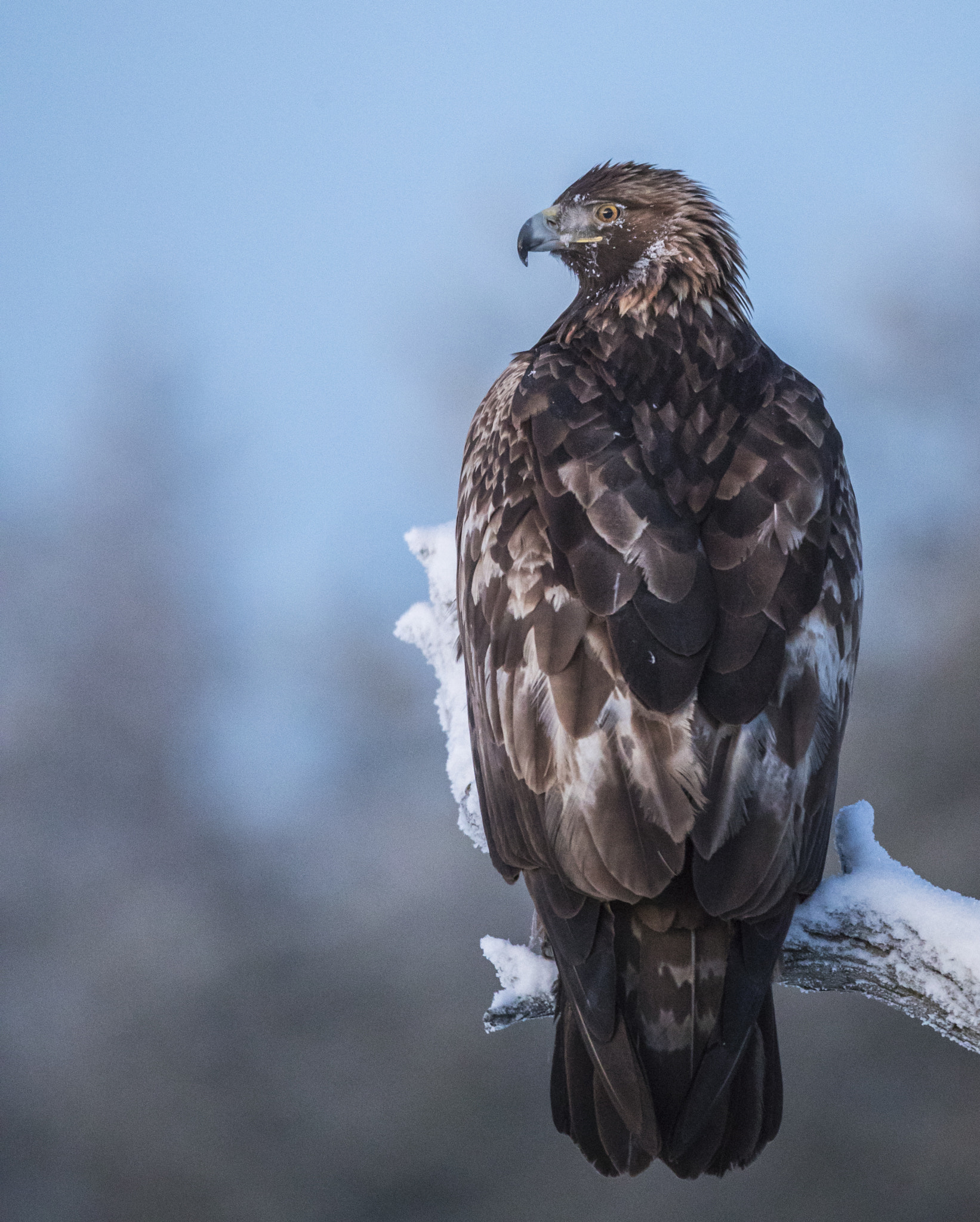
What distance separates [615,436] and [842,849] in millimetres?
1309

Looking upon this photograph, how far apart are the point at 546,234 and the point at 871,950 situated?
2.59 meters

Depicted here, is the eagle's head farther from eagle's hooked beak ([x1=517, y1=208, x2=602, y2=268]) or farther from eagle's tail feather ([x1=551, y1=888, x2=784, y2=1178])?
eagle's tail feather ([x1=551, y1=888, x2=784, y2=1178])

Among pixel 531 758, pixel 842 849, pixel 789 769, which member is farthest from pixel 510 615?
pixel 842 849

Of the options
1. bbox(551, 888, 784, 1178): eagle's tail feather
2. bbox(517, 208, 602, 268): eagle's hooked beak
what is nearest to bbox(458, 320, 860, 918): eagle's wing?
bbox(551, 888, 784, 1178): eagle's tail feather

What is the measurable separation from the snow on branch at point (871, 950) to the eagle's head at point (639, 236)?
1808 mm

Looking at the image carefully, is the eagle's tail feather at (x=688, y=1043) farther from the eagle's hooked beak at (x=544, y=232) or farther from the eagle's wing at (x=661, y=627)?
the eagle's hooked beak at (x=544, y=232)

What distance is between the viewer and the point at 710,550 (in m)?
2.88

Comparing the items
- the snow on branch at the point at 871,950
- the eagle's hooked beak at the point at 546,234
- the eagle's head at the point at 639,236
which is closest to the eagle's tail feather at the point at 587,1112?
the snow on branch at the point at 871,950

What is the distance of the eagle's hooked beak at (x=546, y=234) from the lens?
4098mm

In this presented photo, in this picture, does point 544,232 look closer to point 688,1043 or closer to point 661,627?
point 661,627

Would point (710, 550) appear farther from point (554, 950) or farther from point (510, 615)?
point (554, 950)

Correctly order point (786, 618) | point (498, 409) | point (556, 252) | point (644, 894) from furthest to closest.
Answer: point (556, 252) < point (498, 409) < point (786, 618) < point (644, 894)

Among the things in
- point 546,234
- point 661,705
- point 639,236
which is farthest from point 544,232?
point 661,705

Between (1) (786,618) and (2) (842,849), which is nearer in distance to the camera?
(1) (786,618)
